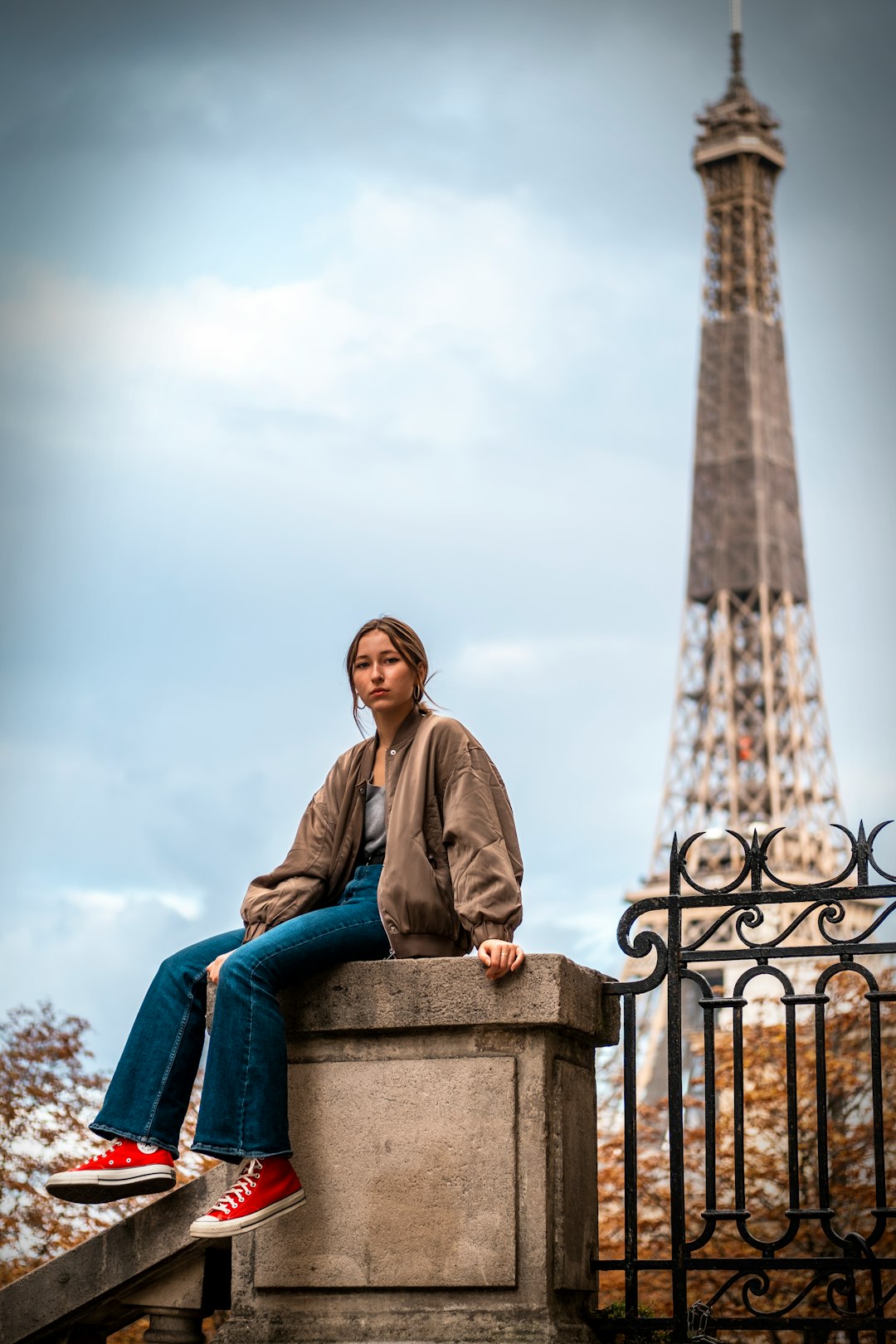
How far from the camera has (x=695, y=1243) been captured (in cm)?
504

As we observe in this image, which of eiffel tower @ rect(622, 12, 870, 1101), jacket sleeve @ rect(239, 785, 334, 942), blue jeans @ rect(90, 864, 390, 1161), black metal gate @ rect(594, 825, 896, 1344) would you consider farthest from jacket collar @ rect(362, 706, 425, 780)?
eiffel tower @ rect(622, 12, 870, 1101)

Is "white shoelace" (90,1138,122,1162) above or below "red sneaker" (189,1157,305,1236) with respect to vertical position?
above

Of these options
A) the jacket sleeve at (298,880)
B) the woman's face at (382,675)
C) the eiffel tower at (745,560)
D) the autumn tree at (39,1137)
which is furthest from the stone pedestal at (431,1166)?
the eiffel tower at (745,560)

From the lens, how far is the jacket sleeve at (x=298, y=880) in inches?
207

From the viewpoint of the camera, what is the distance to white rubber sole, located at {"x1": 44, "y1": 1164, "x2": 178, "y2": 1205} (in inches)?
190

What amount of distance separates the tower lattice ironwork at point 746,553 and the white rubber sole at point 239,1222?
4521 centimetres

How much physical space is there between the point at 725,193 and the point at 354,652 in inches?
2270

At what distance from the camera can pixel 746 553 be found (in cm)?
5681

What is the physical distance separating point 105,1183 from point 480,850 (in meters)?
1.45

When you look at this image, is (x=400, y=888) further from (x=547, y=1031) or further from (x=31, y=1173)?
(x=31, y=1173)

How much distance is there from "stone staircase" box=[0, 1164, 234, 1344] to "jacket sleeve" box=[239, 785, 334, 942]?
774 mm

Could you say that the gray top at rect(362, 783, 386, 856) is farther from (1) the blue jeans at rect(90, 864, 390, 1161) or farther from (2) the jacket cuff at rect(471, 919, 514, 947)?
(2) the jacket cuff at rect(471, 919, 514, 947)

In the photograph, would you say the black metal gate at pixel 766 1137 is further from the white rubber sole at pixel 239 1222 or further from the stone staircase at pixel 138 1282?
the stone staircase at pixel 138 1282

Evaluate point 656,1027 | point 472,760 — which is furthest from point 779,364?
point 472,760
